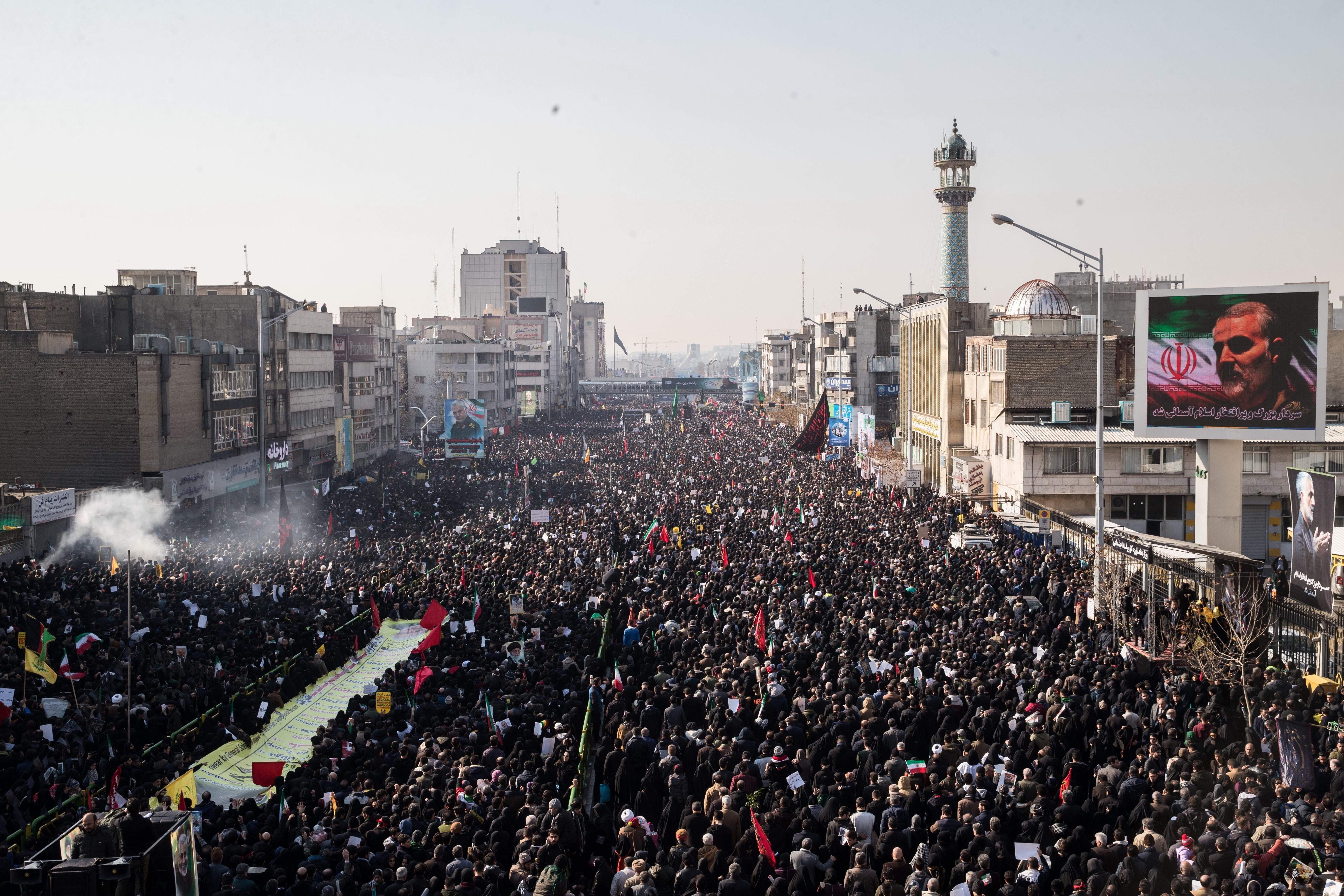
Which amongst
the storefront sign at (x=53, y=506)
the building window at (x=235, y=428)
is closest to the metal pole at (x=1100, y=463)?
the storefront sign at (x=53, y=506)

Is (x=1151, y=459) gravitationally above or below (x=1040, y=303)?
below

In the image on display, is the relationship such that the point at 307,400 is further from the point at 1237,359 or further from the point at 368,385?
the point at 1237,359

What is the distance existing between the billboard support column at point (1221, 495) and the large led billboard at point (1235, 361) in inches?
36.6

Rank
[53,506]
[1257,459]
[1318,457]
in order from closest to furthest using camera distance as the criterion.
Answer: [53,506] → [1318,457] → [1257,459]

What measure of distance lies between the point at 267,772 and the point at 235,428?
4046 centimetres

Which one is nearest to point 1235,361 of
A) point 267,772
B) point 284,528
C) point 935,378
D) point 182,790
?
point 267,772

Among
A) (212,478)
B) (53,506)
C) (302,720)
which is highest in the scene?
(53,506)

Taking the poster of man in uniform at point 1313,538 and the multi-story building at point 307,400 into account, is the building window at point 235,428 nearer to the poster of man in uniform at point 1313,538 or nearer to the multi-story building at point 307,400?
the multi-story building at point 307,400

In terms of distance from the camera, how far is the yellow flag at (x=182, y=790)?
43.4ft

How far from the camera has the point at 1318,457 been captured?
36.8 metres

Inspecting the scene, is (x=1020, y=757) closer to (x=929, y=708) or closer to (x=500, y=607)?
(x=929, y=708)

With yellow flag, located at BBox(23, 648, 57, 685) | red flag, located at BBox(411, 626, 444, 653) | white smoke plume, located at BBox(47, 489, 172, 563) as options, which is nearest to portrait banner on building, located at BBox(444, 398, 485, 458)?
white smoke plume, located at BBox(47, 489, 172, 563)

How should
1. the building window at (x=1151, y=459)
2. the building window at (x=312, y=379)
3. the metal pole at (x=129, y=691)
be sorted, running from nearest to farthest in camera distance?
the metal pole at (x=129, y=691), the building window at (x=1151, y=459), the building window at (x=312, y=379)

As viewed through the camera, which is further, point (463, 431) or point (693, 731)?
point (463, 431)
